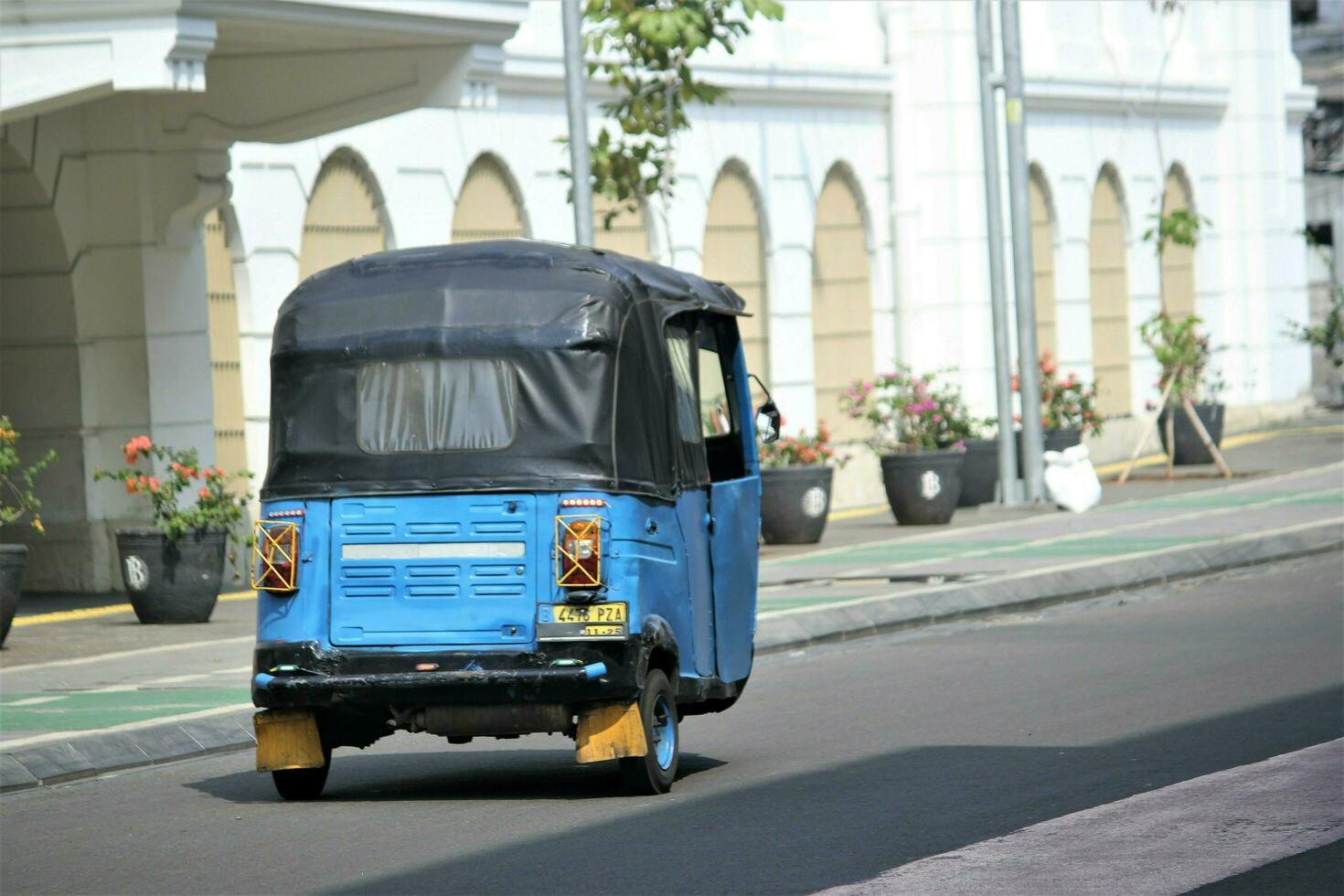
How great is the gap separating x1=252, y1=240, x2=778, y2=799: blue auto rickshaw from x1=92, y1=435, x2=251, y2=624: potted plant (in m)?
7.85

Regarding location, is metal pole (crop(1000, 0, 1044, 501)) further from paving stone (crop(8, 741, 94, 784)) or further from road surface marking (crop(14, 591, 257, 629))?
paving stone (crop(8, 741, 94, 784))

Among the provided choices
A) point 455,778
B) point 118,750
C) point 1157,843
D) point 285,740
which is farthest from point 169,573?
point 1157,843

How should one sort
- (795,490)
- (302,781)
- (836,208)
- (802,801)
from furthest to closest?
(836,208) < (795,490) < (302,781) < (802,801)

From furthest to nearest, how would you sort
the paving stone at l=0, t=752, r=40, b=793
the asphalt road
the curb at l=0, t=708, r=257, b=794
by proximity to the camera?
the curb at l=0, t=708, r=257, b=794 < the paving stone at l=0, t=752, r=40, b=793 < the asphalt road

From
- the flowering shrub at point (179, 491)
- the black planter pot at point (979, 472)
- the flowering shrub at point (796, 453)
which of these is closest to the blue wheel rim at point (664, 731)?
the flowering shrub at point (179, 491)

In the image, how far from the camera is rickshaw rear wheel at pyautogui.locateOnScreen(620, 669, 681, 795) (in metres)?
10.2

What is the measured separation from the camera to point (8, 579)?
16.4 metres

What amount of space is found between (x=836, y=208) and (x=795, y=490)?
7.44 metres

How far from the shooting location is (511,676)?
10016 millimetres

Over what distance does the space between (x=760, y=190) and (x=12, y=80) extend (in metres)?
13.1

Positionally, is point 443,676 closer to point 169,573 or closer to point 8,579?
point 8,579

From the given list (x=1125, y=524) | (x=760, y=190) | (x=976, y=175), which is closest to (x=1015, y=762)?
(x=1125, y=524)

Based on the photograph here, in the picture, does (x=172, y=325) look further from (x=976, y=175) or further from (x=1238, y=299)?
(x=1238, y=299)

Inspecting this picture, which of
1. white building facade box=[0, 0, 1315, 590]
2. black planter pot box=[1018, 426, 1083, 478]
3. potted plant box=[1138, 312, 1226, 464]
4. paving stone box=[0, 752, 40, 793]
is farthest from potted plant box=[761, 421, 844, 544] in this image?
paving stone box=[0, 752, 40, 793]
